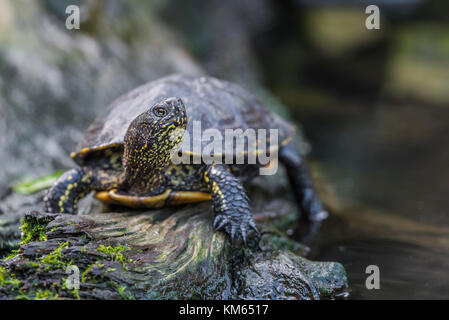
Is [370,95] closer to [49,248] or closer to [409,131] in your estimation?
[409,131]

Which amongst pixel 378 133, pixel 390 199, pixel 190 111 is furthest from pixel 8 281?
pixel 378 133

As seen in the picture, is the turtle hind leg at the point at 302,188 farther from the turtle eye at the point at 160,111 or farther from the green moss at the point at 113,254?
the green moss at the point at 113,254

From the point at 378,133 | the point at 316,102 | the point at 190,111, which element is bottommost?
the point at 190,111

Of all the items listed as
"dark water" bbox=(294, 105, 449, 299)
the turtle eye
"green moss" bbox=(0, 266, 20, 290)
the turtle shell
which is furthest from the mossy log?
the turtle eye

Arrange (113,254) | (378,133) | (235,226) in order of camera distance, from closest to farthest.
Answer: (113,254) < (235,226) < (378,133)

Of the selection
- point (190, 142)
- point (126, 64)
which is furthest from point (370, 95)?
point (190, 142)

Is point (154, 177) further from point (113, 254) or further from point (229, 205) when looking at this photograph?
point (113, 254)

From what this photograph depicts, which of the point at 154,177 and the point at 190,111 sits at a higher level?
the point at 190,111
